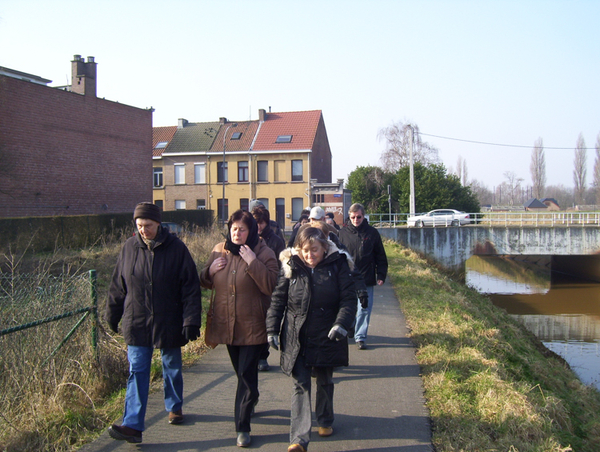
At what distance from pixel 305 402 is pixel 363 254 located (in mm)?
3282

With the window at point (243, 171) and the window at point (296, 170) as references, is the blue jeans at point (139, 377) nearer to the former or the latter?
the window at point (296, 170)

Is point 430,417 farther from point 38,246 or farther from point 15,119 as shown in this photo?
point 15,119

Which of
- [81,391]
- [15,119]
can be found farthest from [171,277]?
[15,119]

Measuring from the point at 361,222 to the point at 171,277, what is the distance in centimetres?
357

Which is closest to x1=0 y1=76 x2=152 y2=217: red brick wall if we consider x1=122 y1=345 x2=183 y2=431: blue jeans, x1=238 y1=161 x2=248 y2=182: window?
x1=238 y1=161 x2=248 y2=182: window

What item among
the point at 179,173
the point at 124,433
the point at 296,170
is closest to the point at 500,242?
the point at 296,170

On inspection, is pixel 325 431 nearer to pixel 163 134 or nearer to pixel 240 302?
pixel 240 302

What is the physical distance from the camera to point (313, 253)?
4023 mm

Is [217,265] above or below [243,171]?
below

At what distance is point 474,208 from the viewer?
44.7 m

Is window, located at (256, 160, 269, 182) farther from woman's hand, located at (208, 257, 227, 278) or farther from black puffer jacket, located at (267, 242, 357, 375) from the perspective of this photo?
black puffer jacket, located at (267, 242, 357, 375)

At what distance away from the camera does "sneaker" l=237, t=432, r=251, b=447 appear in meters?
3.94

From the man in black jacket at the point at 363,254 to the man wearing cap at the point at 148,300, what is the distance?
3.24m

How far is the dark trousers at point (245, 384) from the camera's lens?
3.97 m
